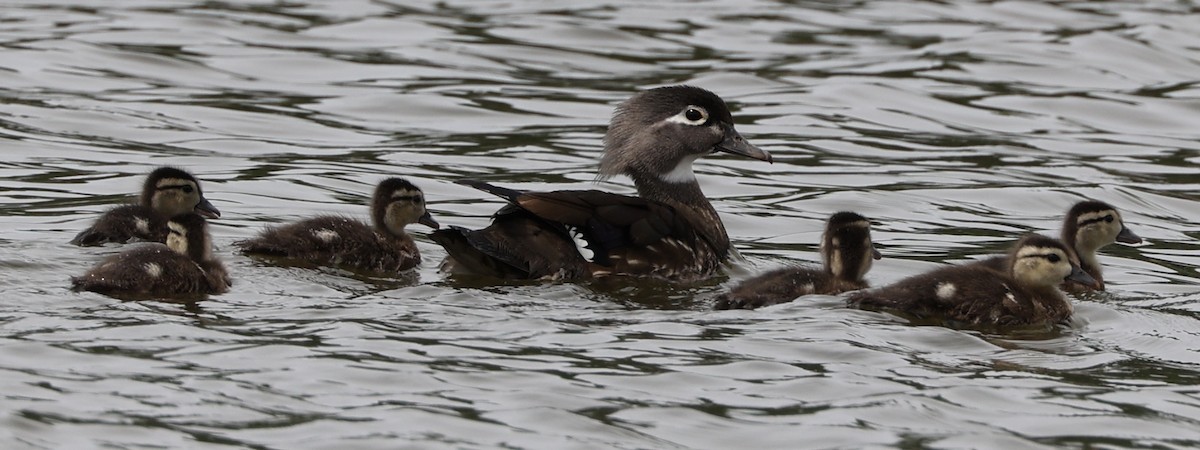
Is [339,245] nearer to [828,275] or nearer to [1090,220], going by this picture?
[828,275]

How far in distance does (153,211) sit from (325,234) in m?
1.05

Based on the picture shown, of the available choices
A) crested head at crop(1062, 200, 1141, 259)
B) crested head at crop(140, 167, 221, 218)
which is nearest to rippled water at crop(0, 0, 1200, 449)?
crested head at crop(140, 167, 221, 218)

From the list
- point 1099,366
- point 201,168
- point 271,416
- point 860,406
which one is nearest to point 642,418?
point 860,406

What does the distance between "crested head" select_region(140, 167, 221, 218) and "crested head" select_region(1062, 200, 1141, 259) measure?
4.29m

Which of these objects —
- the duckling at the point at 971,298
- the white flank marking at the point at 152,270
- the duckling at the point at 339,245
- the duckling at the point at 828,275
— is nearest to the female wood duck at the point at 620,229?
the duckling at the point at 339,245

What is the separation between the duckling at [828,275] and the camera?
352 inches

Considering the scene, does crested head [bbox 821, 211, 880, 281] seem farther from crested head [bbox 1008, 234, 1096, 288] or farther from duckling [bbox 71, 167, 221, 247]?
duckling [bbox 71, 167, 221, 247]

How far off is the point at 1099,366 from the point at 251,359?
3.24 m

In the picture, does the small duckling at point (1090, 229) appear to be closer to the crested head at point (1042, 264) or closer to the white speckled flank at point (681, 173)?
the crested head at point (1042, 264)

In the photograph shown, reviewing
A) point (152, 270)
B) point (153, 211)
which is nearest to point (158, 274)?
point (152, 270)

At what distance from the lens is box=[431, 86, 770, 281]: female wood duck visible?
952cm

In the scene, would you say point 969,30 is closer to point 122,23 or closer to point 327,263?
point 122,23

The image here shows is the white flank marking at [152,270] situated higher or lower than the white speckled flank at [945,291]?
lower

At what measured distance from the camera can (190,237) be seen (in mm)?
Answer: 9258
